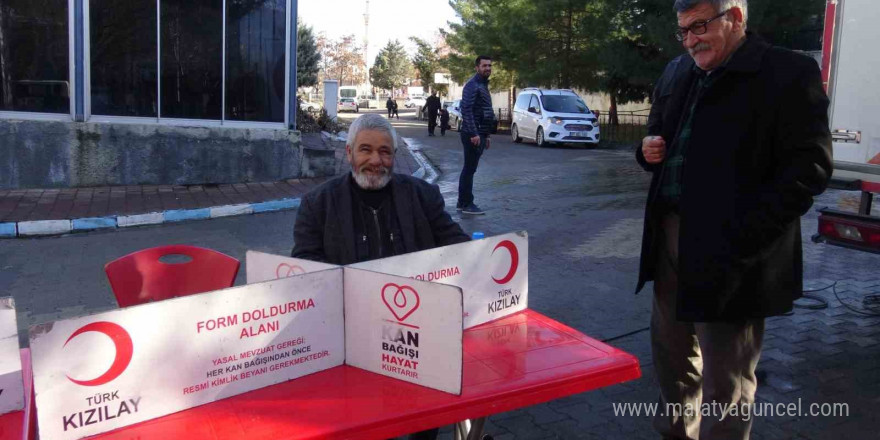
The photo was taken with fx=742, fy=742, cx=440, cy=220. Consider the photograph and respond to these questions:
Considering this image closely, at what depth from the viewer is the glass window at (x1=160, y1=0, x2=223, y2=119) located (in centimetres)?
1119

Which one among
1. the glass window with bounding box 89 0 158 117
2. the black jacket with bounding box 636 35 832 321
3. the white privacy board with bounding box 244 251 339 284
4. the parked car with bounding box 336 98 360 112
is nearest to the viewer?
the white privacy board with bounding box 244 251 339 284

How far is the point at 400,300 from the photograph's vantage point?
7.27 feet

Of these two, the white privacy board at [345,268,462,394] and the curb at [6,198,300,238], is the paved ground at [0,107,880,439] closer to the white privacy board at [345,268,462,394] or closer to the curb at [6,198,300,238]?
the curb at [6,198,300,238]

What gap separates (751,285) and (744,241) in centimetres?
17

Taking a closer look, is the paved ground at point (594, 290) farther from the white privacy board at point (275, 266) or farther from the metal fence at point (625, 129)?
the metal fence at point (625, 129)

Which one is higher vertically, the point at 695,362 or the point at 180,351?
the point at 180,351

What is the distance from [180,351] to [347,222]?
1214mm

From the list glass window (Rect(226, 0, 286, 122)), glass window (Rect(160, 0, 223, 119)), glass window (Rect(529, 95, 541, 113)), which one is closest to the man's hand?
glass window (Rect(160, 0, 223, 119))

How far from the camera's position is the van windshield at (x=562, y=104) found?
21.9m

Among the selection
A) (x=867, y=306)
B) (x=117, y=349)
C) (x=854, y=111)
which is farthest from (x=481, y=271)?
(x=867, y=306)

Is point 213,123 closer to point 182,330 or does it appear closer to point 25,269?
point 25,269

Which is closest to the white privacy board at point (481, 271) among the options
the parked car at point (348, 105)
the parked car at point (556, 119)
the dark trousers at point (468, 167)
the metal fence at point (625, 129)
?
the dark trousers at point (468, 167)

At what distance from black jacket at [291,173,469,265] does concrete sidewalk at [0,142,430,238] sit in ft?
20.6

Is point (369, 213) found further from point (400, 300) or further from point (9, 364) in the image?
point (9, 364)
